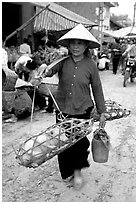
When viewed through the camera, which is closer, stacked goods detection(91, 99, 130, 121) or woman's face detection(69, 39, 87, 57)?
woman's face detection(69, 39, 87, 57)

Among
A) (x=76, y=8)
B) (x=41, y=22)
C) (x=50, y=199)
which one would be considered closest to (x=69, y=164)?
(x=50, y=199)

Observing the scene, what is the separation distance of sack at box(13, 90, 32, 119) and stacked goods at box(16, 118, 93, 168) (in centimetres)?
272

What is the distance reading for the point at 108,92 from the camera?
8.23m

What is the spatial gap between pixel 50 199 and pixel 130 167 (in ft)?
3.88

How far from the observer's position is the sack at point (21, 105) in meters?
5.18

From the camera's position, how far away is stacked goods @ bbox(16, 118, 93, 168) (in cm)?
232

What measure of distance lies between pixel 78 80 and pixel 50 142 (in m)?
0.68

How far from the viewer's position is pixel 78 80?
274 cm

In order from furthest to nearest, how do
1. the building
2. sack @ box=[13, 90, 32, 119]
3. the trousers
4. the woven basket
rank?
1. the building
2. sack @ box=[13, 90, 32, 119]
3. the woven basket
4. the trousers

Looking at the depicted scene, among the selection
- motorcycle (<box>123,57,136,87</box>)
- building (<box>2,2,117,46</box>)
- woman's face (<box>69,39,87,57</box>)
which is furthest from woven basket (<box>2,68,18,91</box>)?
motorcycle (<box>123,57,136,87</box>)

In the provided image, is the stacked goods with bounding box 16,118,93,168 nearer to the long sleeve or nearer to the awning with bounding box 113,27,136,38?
the long sleeve

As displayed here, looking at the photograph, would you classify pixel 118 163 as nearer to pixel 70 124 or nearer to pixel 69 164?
pixel 69 164

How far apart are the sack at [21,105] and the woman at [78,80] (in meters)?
2.43

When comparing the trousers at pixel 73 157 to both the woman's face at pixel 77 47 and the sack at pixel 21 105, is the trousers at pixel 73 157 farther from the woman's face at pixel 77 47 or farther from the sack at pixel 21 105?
the sack at pixel 21 105
